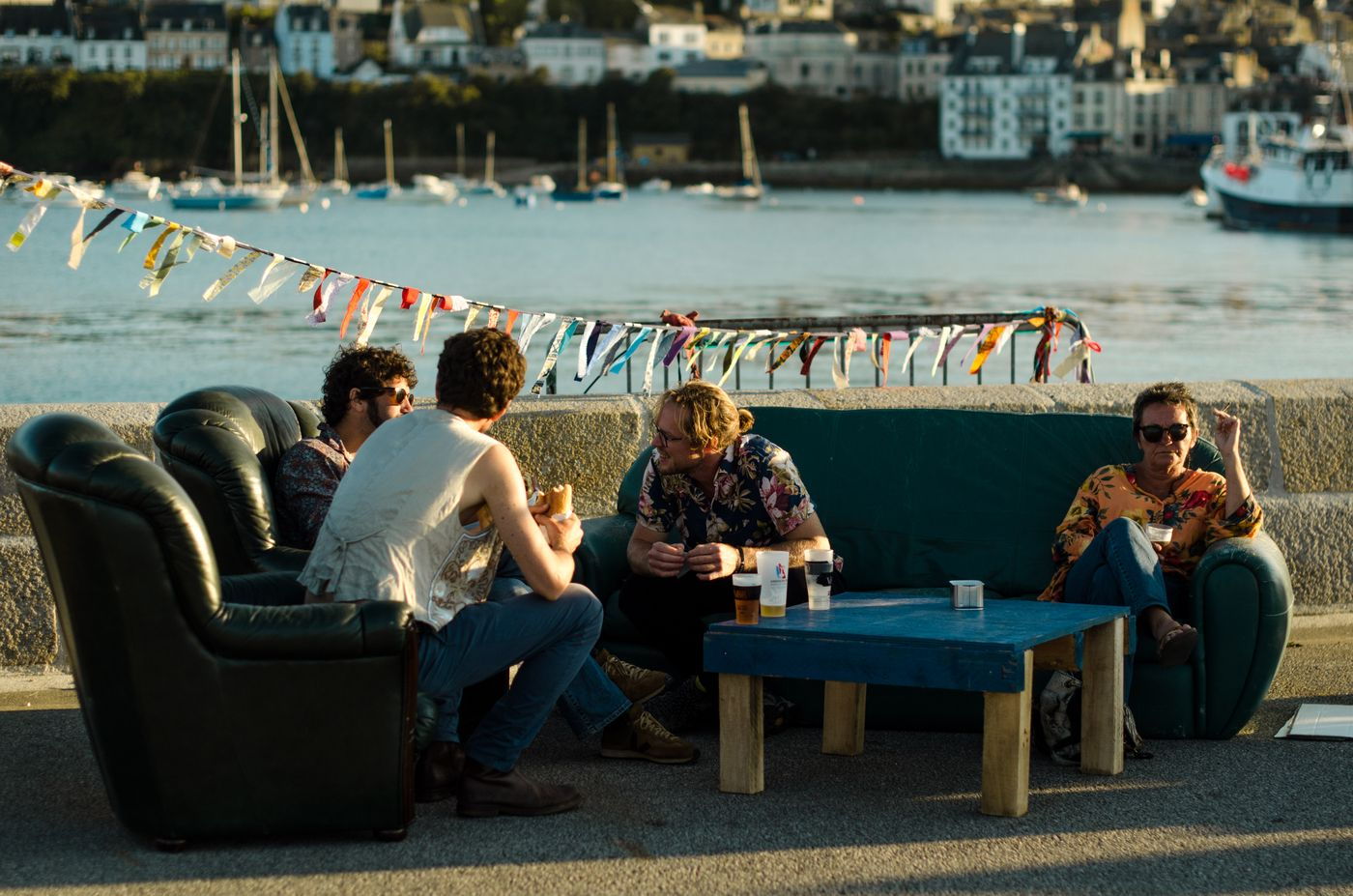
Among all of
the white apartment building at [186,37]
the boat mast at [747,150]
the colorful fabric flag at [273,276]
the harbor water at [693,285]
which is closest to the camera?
the colorful fabric flag at [273,276]

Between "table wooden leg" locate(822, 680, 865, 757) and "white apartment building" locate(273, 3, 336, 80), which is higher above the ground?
"white apartment building" locate(273, 3, 336, 80)

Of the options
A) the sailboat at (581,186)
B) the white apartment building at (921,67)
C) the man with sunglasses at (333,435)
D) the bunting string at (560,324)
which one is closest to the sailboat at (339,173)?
the sailboat at (581,186)

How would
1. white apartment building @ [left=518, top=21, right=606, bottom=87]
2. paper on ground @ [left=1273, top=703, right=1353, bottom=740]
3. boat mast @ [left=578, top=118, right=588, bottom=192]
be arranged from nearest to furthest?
paper on ground @ [left=1273, top=703, right=1353, bottom=740] < boat mast @ [left=578, top=118, right=588, bottom=192] < white apartment building @ [left=518, top=21, right=606, bottom=87]

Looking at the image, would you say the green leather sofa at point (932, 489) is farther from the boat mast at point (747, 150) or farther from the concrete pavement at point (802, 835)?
the boat mast at point (747, 150)

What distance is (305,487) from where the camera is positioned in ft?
17.5

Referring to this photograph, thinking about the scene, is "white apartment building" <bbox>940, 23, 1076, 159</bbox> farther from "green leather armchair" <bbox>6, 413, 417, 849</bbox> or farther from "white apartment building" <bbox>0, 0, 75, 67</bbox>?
"green leather armchair" <bbox>6, 413, 417, 849</bbox>

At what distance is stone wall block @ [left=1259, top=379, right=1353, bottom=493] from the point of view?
6738mm

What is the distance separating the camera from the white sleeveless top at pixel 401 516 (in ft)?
14.3

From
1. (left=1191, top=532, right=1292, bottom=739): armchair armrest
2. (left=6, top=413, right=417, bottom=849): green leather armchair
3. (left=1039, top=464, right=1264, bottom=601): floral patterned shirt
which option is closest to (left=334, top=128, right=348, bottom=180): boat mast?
(left=1039, top=464, right=1264, bottom=601): floral patterned shirt

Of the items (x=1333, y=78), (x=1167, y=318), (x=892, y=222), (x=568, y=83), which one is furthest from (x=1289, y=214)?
(x=568, y=83)

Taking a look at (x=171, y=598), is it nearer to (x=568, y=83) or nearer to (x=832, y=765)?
(x=832, y=765)

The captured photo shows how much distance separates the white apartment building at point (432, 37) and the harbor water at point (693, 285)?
5994 centimetres

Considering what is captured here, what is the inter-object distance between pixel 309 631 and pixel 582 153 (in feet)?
449

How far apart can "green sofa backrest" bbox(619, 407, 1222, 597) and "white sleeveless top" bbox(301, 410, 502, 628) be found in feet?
5.45
